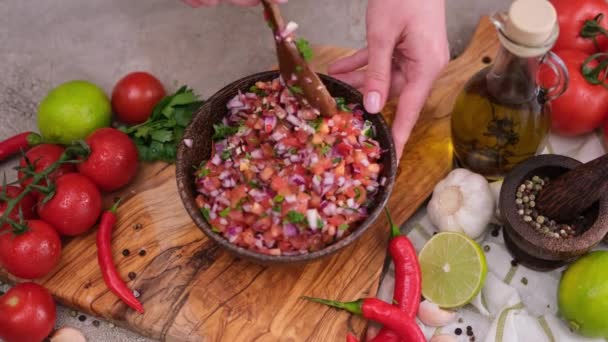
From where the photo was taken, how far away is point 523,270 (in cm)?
200

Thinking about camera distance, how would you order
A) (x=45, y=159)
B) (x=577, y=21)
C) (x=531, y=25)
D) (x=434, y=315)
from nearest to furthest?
(x=531, y=25) < (x=434, y=315) < (x=45, y=159) < (x=577, y=21)

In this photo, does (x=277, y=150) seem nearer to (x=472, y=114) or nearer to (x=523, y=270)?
(x=472, y=114)

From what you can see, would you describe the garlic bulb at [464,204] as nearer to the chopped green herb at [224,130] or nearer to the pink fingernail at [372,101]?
the pink fingernail at [372,101]

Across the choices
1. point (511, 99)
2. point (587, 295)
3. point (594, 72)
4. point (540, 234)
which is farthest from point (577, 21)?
point (587, 295)

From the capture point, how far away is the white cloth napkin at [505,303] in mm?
1898

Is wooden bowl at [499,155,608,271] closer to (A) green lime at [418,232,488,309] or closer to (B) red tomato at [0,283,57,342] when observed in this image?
(A) green lime at [418,232,488,309]

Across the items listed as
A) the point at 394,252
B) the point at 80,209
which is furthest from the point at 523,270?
the point at 80,209

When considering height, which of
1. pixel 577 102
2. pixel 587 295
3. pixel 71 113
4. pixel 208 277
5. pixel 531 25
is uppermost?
pixel 531 25

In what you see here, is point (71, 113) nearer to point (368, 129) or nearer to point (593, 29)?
point (368, 129)

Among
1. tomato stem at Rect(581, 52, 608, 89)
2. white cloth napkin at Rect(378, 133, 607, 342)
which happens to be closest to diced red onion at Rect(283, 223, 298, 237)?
white cloth napkin at Rect(378, 133, 607, 342)

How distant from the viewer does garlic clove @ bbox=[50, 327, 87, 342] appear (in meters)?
1.95

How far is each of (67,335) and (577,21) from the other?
1816 millimetres

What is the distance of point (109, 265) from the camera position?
75.2 inches

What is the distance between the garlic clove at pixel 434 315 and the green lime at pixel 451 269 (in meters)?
0.01
